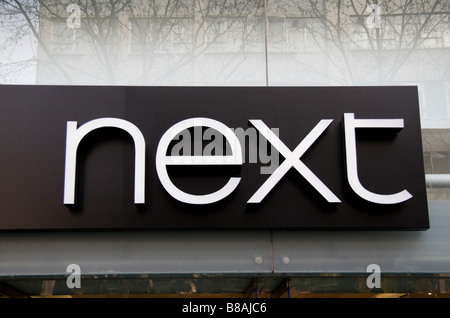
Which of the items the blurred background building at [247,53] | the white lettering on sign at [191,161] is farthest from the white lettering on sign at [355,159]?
the white lettering on sign at [191,161]

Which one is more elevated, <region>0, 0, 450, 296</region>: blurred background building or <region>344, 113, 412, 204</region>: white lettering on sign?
<region>0, 0, 450, 296</region>: blurred background building

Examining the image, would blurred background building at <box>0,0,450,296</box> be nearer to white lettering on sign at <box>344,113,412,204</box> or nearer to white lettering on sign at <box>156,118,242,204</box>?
white lettering on sign at <box>344,113,412,204</box>

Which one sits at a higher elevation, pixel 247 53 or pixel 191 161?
pixel 247 53

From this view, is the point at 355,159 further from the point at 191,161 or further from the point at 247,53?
the point at 247,53

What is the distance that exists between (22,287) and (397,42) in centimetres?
519

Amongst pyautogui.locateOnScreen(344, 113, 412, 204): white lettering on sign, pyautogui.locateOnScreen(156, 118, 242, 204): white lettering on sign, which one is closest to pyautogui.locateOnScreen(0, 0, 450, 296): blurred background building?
pyautogui.locateOnScreen(344, 113, 412, 204): white lettering on sign

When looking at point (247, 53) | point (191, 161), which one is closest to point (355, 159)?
point (191, 161)

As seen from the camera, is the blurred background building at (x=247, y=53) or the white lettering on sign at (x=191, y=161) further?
the blurred background building at (x=247, y=53)

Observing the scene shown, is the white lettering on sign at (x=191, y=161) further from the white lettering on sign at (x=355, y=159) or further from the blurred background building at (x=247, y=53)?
the white lettering on sign at (x=355, y=159)

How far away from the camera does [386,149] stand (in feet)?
17.2

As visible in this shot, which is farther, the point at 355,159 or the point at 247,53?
the point at 247,53

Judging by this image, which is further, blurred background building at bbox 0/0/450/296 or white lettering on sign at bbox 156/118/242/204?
blurred background building at bbox 0/0/450/296
